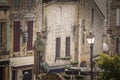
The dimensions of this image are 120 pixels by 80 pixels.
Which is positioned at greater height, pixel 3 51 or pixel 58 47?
pixel 58 47

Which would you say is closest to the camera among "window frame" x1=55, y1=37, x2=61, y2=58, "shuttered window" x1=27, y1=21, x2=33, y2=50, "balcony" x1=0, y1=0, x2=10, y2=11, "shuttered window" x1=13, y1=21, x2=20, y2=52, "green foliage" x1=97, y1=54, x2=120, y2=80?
"green foliage" x1=97, y1=54, x2=120, y2=80

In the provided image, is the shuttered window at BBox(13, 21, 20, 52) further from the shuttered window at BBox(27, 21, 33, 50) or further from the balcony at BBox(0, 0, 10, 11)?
the balcony at BBox(0, 0, 10, 11)

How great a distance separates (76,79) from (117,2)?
14064mm

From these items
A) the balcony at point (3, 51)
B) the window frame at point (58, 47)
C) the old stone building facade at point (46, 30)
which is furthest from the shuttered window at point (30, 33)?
the window frame at point (58, 47)

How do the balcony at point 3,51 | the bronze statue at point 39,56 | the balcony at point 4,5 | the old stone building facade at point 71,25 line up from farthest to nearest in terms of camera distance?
the old stone building facade at point 71,25
the bronze statue at point 39,56
the balcony at point 3,51
the balcony at point 4,5

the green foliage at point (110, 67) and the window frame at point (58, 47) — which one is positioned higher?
the window frame at point (58, 47)

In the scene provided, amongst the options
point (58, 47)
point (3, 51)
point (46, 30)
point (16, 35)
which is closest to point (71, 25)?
point (58, 47)

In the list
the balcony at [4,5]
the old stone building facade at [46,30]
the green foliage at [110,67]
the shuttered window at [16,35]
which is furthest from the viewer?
the shuttered window at [16,35]

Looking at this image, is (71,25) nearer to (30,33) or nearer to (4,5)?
(30,33)

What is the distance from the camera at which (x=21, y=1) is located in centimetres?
3612

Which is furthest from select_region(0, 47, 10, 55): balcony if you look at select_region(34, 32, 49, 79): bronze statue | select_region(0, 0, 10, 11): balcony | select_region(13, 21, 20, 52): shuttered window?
select_region(34, 32, 49, 79): bronze statue

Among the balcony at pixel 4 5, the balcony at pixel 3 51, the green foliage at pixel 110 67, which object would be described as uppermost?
the balcony at pixel 4 5

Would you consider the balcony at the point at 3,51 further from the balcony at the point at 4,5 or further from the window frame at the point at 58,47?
the window frame at the point at 58,47

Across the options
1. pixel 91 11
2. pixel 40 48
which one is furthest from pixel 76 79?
pixel 91 11
